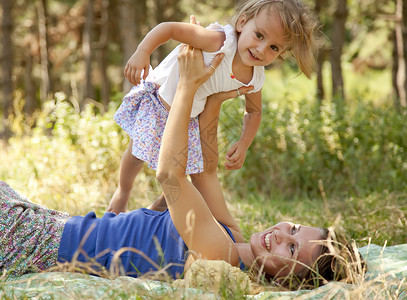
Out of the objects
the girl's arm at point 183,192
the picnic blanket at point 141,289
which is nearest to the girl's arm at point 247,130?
the girl's arm at point 183,192

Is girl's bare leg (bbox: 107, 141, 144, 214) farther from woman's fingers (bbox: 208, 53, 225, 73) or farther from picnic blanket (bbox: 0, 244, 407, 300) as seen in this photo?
picnic blanket (bbox: 0, 244, 407, 300)

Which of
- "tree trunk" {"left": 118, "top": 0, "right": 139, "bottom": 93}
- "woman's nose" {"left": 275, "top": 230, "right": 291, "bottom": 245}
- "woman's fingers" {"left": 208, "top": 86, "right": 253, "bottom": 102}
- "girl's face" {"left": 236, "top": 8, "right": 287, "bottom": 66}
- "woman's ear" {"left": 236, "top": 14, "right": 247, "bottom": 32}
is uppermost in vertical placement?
"tree trunk" {"left": 118, "top": 0, "right": 139, "bottom": 93}

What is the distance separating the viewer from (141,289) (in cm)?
176

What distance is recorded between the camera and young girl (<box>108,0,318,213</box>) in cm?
263

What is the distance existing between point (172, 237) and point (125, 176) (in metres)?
0.90

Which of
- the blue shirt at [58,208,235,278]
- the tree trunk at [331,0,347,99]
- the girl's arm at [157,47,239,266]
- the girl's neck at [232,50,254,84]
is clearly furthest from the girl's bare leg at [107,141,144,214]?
the tree trunk at [331,0,347,99]

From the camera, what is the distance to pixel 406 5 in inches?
283

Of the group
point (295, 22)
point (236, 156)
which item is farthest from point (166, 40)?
point (236, 156)

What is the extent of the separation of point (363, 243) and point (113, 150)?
8.56 feet

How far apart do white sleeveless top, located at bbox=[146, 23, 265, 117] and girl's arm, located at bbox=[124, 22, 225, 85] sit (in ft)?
0.18

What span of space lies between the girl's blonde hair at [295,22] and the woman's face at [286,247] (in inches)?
36.7

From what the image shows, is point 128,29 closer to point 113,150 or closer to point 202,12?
point 113,150

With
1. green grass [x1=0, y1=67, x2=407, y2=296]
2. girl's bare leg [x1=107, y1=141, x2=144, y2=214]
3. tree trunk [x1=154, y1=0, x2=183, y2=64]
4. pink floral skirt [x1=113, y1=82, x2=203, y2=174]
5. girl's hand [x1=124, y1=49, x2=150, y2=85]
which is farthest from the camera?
tree trunk [x1=154, y1=0, x2=183, y2=64]

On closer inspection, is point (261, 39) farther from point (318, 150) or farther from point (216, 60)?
point (318, 150)
